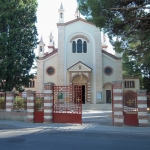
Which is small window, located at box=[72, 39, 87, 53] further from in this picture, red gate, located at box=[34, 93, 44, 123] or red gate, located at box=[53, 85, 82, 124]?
red gate, located at box=[53, 85, 82, 124]

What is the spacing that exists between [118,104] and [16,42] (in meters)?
10.6

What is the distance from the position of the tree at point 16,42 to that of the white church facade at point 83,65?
12.9 metres

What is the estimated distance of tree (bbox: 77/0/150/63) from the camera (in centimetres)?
1197

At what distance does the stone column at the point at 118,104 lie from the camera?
41.0ft

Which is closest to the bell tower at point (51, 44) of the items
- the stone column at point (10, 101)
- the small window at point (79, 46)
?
the small window at point (79, 46)

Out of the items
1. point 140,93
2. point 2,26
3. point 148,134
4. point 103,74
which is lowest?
point 148,134

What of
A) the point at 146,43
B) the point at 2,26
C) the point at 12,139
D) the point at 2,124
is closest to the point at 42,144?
the point at 12,139

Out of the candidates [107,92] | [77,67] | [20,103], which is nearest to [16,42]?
[20,103]

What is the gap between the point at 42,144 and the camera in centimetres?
771

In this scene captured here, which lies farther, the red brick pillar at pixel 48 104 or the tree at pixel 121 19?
the red brick pillar at pixel 48 104

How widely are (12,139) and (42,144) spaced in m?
1.69

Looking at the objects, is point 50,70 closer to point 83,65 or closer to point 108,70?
point 83,65

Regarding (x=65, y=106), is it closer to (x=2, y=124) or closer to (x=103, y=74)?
(x=2, y=124)

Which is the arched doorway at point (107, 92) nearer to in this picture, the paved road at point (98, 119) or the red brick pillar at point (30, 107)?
the paved road at point (98, 119)
